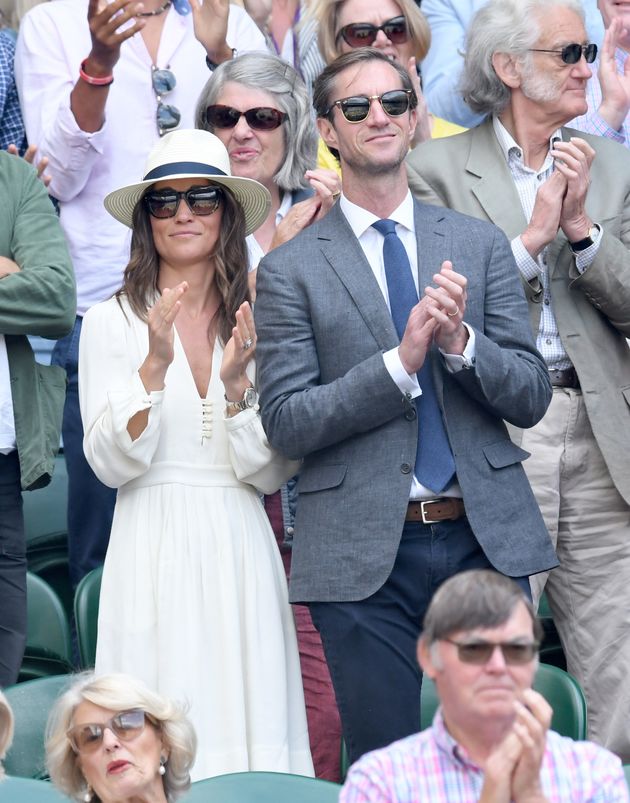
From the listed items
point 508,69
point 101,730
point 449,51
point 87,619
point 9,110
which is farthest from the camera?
point 449,51

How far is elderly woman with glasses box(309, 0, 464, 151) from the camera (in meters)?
5.82

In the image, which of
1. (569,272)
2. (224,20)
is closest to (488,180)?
(569,272)

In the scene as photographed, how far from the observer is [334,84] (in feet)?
14.7

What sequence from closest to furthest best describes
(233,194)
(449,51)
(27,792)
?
(27,792) < (233,194) < (449,51)

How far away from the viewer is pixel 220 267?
460cm

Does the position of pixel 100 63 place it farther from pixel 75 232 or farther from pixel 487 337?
pixel 487 337

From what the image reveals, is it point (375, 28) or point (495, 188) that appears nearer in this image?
point (495, 188)

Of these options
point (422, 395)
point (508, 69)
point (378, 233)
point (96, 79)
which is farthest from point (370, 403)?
point (96, 79)

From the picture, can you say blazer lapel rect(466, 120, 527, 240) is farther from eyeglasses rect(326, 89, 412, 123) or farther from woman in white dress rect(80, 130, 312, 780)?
woman in white dress rect(80, 130, 312, 780)

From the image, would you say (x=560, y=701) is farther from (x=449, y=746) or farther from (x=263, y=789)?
(x=449, y=746)

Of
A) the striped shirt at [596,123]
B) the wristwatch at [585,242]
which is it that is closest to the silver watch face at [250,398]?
the wristwatch at [585,242]

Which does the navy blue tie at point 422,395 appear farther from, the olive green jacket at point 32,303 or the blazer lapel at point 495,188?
the olive green jacket at point 32,303

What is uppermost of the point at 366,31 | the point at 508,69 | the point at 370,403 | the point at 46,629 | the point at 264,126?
the point at 366,31

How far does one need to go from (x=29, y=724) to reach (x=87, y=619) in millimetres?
627
